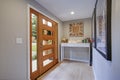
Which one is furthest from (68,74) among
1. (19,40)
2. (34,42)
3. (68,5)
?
(68,5)

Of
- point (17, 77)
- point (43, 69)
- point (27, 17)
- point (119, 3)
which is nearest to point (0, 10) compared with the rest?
point (27, 17)

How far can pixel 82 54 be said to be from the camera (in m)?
4.68

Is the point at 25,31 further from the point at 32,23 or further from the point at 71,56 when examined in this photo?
the point at 71,56

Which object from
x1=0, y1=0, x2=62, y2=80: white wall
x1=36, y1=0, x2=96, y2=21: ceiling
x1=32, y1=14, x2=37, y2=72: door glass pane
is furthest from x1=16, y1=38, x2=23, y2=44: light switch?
x1=36, y1=0, x2=96, y2=21: ceiling

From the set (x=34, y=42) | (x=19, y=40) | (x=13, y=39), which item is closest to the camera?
(x=13, y=39)

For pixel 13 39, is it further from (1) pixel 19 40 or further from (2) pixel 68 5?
(2) pixel 68 5

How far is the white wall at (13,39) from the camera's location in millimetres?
1704

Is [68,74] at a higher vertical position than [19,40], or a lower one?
lower

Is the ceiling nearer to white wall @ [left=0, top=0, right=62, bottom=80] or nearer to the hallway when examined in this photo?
white wall @ [left=0, top=0, right=62, bottom=80]

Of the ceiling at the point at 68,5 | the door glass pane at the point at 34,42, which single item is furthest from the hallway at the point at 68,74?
the ceiling at the point at 68,5

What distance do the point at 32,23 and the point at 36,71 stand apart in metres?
1.45

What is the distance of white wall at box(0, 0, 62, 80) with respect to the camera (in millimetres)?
1704

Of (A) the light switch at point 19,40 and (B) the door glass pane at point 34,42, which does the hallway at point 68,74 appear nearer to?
(B) the door glass pane at point 34,42

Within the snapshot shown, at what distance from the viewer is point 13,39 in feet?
6.23
